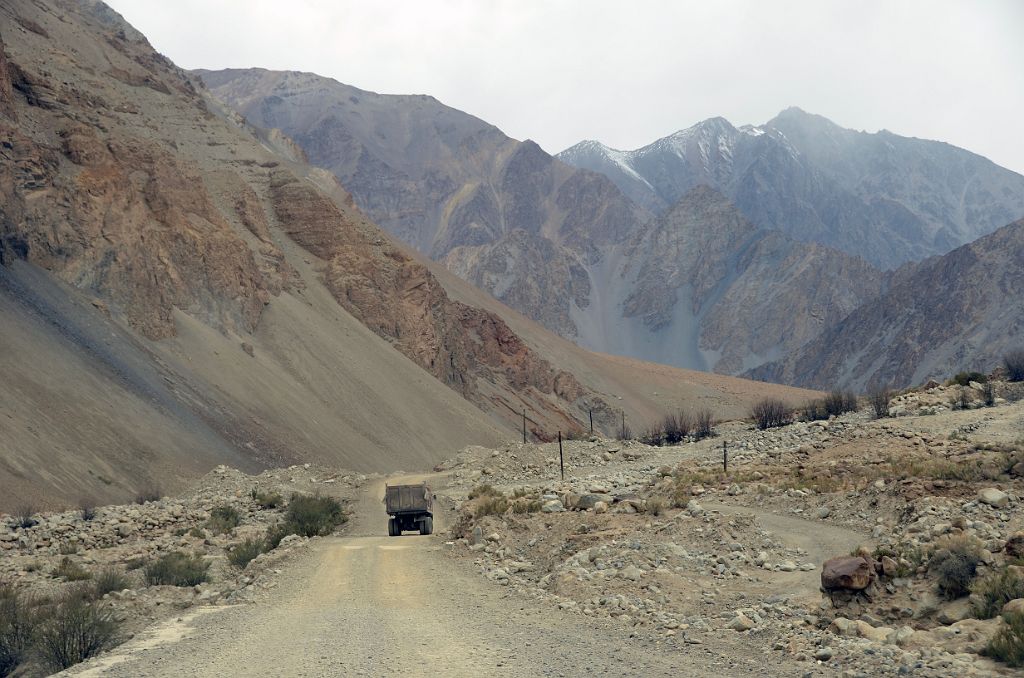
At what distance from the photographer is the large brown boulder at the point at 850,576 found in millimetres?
11164

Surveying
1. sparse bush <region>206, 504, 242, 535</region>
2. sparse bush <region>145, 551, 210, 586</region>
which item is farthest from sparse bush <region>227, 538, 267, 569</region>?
sparse bush <region>206, 504, 242, 535</region>

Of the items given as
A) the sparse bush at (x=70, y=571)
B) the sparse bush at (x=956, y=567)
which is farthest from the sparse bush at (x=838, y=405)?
the sparse bush at (x=956, y=567)

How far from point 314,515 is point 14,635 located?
1483cm

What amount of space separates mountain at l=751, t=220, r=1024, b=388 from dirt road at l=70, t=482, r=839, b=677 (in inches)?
4664

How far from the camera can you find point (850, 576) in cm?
1116

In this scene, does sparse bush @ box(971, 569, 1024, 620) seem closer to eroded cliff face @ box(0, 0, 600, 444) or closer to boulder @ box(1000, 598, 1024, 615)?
boulder @ box(1000, 598, 1024, 615)

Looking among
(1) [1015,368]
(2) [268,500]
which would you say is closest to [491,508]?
(2) [268,500]

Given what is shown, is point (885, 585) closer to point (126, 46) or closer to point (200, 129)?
point (200, 129)

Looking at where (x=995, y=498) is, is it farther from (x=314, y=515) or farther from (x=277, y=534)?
(x=314, y=515)

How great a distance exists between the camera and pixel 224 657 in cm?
1152

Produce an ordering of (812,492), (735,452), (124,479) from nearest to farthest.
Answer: (812,492) → (735,452) → (124,479)

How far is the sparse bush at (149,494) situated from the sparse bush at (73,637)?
74.0 ft

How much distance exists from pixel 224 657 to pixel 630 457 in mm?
31010

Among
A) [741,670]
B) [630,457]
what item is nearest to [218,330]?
[630,457]
